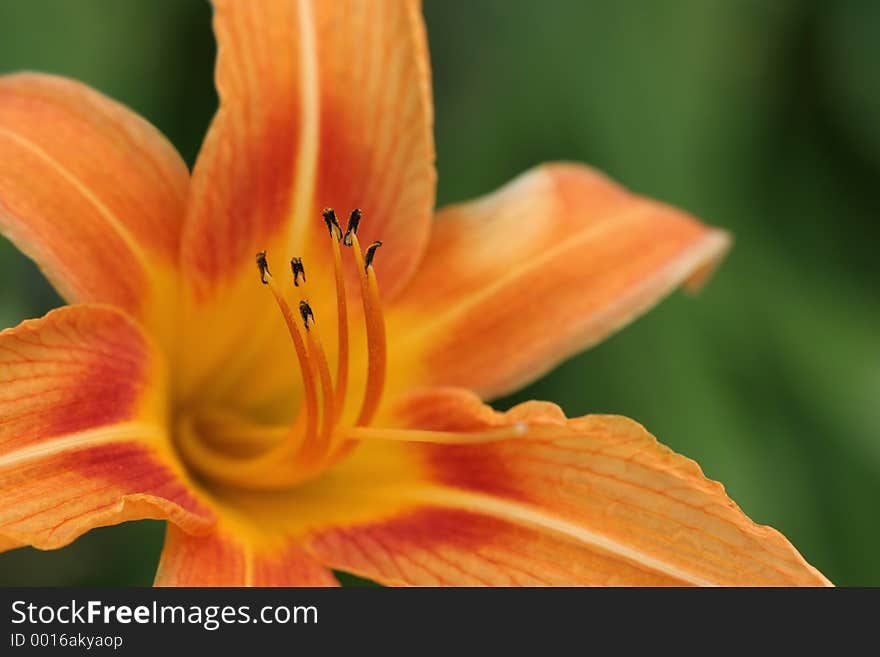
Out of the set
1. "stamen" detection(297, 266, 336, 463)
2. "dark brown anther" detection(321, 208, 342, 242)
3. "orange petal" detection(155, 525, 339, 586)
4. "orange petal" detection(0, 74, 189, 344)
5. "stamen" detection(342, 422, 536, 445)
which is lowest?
"orange petal" detection(155, 525, 339, 586)

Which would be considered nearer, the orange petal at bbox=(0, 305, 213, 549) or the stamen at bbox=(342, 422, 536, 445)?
the orange petal at bbox=(0, 305, 213, 549)

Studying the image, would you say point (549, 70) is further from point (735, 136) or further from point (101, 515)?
point (101, 515)

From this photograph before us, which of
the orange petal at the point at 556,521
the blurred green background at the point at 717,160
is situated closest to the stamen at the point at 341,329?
the orange petal at the point at 556,521

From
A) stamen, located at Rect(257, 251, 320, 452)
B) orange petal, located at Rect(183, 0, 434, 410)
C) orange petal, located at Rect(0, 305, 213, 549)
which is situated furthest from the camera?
orange petal, located at Rect(183, 0, 434, 410)

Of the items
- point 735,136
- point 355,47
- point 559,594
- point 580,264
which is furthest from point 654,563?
point 735,136

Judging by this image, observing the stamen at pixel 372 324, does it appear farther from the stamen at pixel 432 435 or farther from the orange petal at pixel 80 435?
the orange petal at pixel 80 435

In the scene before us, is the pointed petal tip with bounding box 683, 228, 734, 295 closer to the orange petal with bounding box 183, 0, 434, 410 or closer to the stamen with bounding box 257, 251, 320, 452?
the orange petal with bounding box 183, 0, 434, 410

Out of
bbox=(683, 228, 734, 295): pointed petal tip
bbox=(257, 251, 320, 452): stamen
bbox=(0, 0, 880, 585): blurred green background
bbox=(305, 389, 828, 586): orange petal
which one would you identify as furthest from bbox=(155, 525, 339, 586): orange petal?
bbox=(683, 228, 734, 295): pointed petal tip

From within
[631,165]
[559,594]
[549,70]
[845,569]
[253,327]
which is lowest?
[559,594]

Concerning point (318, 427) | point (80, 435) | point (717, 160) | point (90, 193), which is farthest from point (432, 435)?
point (717, 160)
